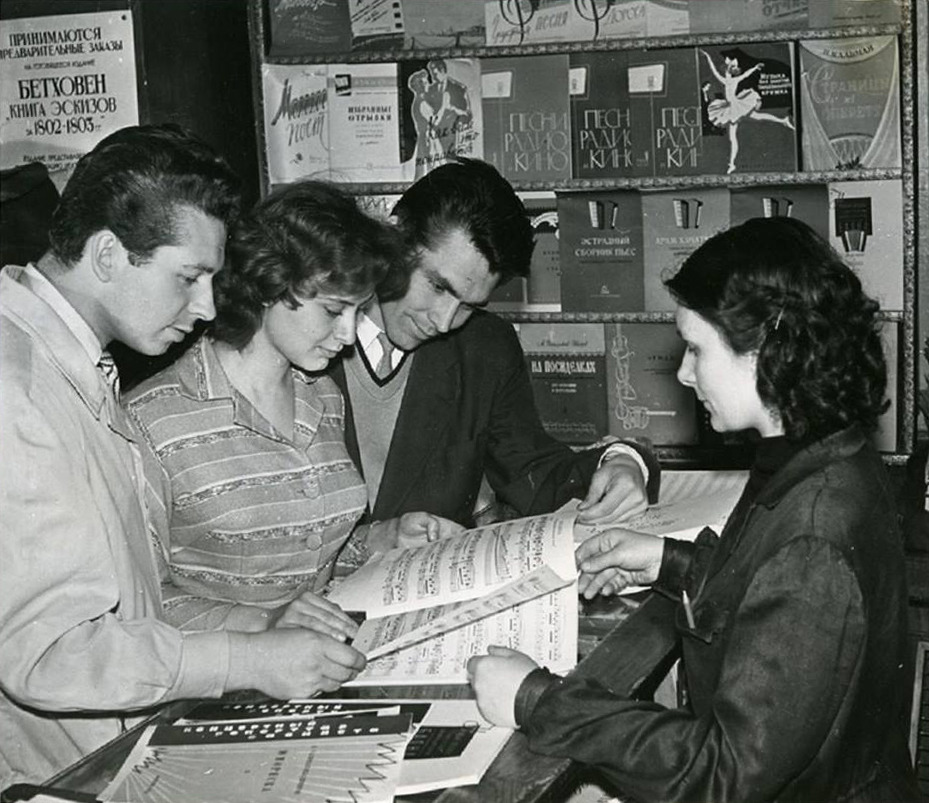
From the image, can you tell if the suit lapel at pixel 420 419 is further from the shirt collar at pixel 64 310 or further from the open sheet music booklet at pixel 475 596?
the shirt collar at pixel 64 310

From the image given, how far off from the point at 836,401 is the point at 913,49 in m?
2.19

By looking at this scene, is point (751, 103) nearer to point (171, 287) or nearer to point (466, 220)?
point (466, 220)

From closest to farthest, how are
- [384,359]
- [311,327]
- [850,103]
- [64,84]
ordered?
1. [311,327]
2. [384,359]
3. [64,84]
4. [850,103]

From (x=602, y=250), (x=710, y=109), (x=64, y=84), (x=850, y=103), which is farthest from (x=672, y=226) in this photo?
(x=64, y=84)

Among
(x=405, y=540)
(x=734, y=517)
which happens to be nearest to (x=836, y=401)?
(x=734, y=517)

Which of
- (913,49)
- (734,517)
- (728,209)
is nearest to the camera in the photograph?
(734,517)

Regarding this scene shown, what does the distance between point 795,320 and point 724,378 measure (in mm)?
114

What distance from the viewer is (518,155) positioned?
3621 millimetres

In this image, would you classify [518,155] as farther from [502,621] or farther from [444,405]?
[502,621]

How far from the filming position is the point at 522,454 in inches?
101

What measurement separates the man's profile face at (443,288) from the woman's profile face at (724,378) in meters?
0.84

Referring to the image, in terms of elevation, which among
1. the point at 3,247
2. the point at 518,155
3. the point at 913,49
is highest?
the point at 913,49

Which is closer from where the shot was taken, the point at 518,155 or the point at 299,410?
the point at 299,410

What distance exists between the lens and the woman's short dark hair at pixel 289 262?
1.90 m
